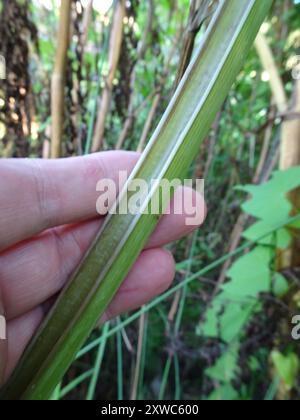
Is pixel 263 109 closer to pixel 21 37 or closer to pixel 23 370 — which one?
pixel 21 37

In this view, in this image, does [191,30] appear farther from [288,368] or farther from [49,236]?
[288,368]

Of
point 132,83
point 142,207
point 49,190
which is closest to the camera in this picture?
point 142,207

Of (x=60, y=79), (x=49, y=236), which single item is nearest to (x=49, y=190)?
(x=49, y=236)

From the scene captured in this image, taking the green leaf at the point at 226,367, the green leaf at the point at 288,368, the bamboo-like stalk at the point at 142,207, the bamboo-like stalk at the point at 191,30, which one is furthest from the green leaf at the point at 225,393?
the bamboo-like stalk at the point at 191,30

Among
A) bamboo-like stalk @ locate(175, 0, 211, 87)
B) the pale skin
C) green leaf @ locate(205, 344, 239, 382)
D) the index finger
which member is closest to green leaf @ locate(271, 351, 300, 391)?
green leaf @ locate(205, 344, 239, 382)

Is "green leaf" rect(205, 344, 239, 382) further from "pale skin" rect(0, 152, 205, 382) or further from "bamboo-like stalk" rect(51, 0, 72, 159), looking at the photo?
"bamboo-like stalk" rect(51, 0, 72, 159)
